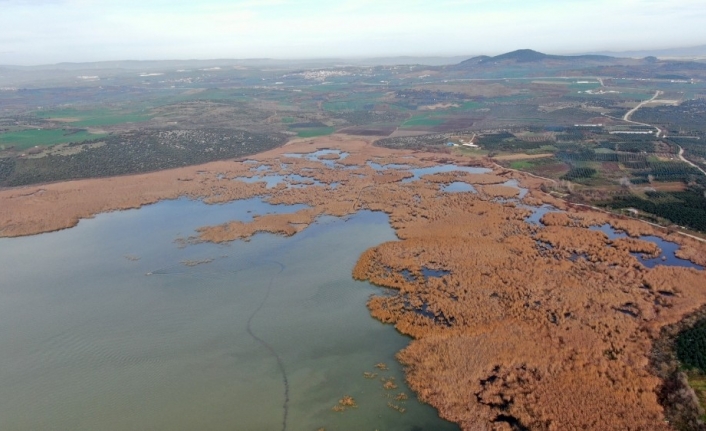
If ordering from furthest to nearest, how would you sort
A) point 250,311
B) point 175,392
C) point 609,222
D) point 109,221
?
1. point 109,221
2. point 609,222
3. point 250,311
4. point 175,392

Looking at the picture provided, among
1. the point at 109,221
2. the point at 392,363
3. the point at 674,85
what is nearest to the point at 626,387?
the point at 392,363

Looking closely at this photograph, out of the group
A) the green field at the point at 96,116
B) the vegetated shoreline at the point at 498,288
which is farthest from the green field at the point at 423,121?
the green field at the point at 96,116

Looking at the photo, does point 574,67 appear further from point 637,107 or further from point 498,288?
point 498,288

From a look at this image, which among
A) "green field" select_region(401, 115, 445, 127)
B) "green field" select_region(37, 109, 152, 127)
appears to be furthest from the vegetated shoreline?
"green field" select_region(37, 109, 152, 127)

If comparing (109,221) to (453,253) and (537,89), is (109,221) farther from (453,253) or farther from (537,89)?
(537,89)

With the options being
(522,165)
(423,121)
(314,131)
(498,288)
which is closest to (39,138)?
(314,131)

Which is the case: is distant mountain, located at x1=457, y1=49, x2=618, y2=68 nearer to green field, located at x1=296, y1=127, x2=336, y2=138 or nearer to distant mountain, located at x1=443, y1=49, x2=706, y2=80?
distant mountain, located at x1=443, y1=49, x2=706, y2=80

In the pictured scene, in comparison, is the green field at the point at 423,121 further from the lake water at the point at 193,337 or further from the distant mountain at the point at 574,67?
the distant mountain at the point at 574,67
